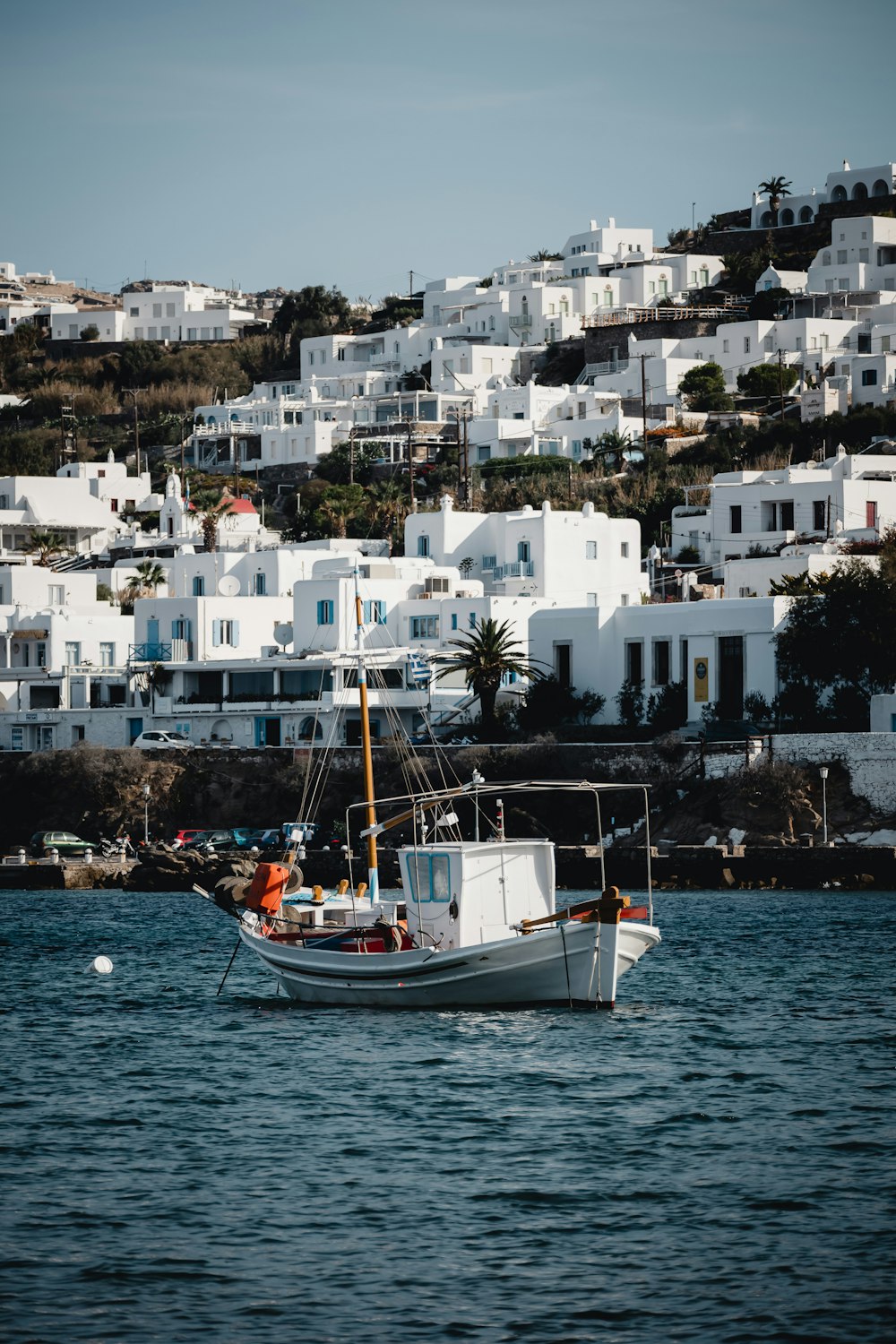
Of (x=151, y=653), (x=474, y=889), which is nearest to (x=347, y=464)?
(x=151, y=653)

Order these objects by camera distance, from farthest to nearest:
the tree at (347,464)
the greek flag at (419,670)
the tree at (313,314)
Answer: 1. the tree at (313,314)
2. the tree at (347,464)
3. the greek flag at (419,670)

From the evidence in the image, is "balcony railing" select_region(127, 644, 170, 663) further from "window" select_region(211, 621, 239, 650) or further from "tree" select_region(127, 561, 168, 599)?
"tree" select_region(127, 561, 168, 599)

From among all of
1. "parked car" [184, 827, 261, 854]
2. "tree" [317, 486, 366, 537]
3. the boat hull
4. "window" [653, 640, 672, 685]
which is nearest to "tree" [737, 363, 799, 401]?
"tree" [317, 486, 366, 537]

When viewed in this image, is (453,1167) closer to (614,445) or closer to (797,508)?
(797,508)

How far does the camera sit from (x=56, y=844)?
246 feet

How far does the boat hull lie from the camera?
33.8 m

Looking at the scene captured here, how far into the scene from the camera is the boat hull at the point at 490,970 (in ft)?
111

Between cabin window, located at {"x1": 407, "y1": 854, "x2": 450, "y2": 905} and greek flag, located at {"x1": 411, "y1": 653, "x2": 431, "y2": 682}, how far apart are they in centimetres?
4211

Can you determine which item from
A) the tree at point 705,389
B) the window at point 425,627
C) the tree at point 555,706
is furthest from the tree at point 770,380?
the tree at point 555,706

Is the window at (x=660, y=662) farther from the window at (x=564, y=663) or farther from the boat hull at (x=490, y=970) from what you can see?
the boat hull at (x=490, y=970)

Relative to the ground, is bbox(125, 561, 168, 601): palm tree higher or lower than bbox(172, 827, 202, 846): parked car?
higher

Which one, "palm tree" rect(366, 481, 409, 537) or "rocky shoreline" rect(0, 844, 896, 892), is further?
"palm tree" rect(366, 481, 409, 537)

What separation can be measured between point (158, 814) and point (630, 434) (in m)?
55.2

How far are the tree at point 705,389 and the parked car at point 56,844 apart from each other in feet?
210
